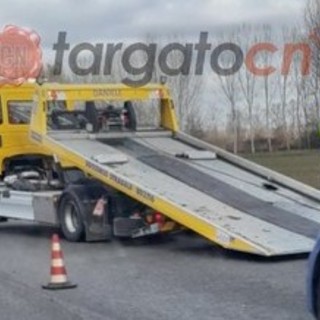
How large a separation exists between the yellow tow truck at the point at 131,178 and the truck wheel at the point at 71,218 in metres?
0.02

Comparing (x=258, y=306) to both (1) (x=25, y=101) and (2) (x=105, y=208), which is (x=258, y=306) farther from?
(1) (x=25, y=101)

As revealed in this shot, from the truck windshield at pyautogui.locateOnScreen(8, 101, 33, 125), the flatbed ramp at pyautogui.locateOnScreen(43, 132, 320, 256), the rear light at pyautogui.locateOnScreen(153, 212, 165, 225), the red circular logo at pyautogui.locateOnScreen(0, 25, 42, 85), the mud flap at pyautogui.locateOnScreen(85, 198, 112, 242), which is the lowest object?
the mud flap at pyautogui.locateOnScreen(85, 198, 112, 242)

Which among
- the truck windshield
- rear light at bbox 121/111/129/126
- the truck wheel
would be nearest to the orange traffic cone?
the truck wheel

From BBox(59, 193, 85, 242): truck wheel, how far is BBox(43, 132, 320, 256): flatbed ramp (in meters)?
0.61

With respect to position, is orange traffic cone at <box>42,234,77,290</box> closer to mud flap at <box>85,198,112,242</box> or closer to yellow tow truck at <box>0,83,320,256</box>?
yellow tow truck at <box>0,83,320,256</box>

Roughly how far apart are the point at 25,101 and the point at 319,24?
Result: 2816cm

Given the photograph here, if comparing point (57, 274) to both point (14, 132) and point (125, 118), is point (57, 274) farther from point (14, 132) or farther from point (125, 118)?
point (14, 132)

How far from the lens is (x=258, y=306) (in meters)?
9.80

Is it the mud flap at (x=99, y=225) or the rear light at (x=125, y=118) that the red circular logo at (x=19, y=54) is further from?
the mud flap at (x=99, y=225)

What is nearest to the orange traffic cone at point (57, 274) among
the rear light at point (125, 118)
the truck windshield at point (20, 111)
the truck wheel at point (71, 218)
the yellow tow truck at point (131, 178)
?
the yellow tow truck at point (131, 178)

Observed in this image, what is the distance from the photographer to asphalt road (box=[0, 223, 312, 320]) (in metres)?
9.65

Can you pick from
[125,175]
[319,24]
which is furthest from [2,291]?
[319,24]

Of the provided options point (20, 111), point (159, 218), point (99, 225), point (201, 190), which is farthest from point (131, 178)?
point (20, 111)

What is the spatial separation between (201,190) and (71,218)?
2.65 m
